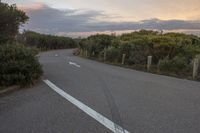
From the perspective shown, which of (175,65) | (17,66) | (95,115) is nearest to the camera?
(95,115)

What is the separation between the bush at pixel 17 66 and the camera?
13547 mm

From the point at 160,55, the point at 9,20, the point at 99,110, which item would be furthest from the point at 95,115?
the point at 160,55

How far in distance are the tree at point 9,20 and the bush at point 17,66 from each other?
325cm

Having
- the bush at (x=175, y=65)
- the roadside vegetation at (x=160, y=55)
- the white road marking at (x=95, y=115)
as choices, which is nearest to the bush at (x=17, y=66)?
the white road marking at (x=95, y=115)

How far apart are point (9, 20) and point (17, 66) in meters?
5.47

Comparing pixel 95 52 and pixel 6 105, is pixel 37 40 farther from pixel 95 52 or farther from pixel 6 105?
pixel 6 105

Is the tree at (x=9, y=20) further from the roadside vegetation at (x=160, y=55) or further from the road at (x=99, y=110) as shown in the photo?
the roadside vegetation at (x=160, y=55)

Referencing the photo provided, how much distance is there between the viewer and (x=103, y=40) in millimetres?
49688

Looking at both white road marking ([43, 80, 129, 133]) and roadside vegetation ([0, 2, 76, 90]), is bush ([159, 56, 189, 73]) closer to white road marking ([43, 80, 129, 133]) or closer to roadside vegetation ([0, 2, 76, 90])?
roadside vegetation ([0, 2, 76, 90])

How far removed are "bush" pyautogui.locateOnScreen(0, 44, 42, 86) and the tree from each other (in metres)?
3.25

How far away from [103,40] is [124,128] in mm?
42964

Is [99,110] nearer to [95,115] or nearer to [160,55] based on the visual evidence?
[95,115]

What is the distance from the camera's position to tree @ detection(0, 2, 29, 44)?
59.4 ft

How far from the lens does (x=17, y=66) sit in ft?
45.3
